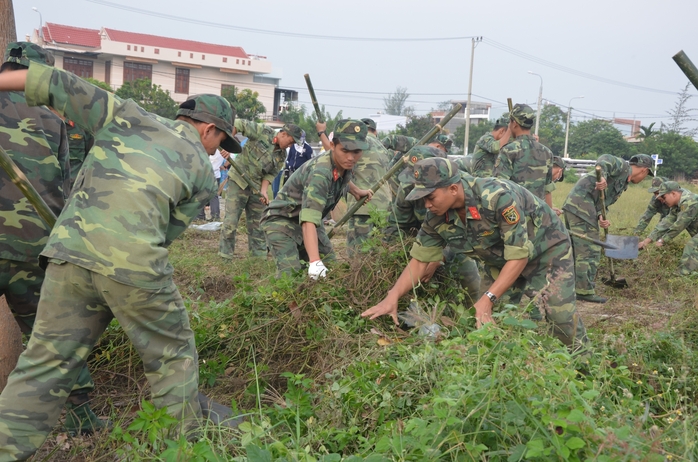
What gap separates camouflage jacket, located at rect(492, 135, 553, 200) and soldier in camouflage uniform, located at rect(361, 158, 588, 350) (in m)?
3.26

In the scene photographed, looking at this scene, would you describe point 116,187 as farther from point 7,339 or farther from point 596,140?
point 596,140

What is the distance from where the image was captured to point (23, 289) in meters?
3.53

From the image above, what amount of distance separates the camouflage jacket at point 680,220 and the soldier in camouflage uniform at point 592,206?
1.15 m

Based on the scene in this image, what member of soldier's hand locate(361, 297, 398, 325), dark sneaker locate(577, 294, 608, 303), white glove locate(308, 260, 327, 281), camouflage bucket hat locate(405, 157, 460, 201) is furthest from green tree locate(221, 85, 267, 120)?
camouflage bucket hat locate(405, 157, 460, 201)

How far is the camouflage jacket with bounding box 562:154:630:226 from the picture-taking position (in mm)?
7938

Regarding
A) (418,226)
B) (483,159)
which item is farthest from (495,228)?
(483,159)

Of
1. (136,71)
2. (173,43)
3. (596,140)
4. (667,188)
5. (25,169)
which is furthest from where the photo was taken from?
(173,43)

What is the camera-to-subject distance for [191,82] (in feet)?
172

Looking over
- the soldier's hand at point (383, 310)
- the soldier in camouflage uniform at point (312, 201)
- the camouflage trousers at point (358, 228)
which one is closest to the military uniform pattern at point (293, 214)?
the soldier in camouflage uniform at point (312, 201)

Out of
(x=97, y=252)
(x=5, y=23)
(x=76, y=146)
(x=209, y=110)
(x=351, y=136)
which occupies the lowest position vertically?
(x=97, y=252)

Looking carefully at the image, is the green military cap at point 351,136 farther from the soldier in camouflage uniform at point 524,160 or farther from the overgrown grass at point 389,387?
the soldier in camouflage uniform at point 524,160

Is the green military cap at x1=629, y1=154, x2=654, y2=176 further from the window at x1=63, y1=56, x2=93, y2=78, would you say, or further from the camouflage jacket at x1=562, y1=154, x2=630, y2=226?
→ the window at x1=63, y1=56, x2=93, y2=78

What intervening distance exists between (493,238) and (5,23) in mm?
3210

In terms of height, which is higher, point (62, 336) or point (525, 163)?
point (525, 163)
